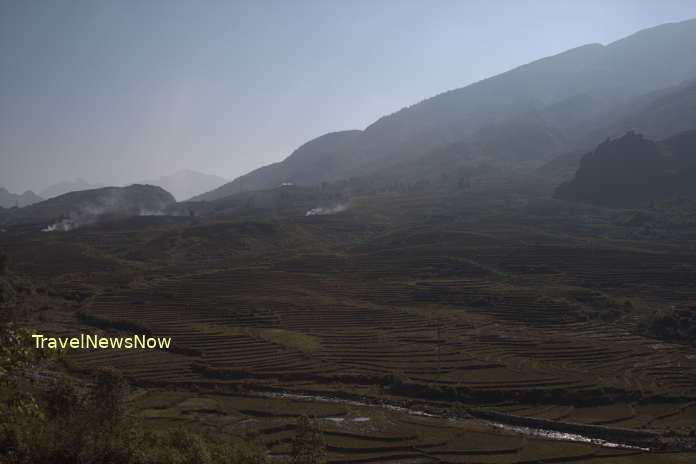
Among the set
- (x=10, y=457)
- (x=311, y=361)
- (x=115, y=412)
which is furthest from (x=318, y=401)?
(x=10, y=457)

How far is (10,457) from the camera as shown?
1744cm

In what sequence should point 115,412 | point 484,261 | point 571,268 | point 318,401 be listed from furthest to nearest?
point 484,261 → point 571,268 → point 318,401 → point 115,412

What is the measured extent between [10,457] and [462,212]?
170 meters

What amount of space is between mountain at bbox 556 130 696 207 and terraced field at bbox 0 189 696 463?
36044 millimetres

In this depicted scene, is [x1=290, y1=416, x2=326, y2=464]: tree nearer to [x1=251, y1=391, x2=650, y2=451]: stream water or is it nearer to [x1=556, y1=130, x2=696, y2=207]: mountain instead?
[x1=251, y1=391, x2=650, y2=451]: stream water

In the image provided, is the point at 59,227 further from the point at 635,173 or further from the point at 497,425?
the point at 635,173

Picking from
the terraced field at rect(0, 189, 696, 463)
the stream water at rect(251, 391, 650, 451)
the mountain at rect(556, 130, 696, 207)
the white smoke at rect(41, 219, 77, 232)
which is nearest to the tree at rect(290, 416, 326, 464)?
the terraced field at rect(0, 189, 696, 463)

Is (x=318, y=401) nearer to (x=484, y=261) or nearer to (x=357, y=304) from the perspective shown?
(x=357, y=304)

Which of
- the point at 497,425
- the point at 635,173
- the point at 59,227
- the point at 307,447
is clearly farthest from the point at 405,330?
the point at 59,227

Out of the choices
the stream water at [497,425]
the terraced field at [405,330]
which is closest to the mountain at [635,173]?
the terraced field at [405,330]

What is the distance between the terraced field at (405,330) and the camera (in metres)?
44.8

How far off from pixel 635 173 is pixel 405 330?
155720 mm

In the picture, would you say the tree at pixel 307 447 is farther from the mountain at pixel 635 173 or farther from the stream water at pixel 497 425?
the mountain at pixel 635 173

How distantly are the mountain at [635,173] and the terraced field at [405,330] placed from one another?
118ft
